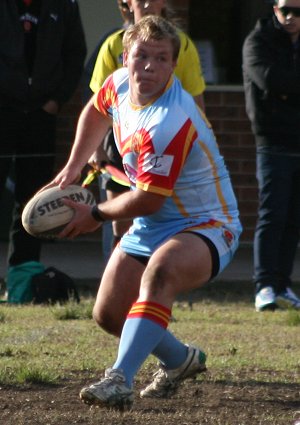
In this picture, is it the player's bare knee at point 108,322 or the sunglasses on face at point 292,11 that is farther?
the sunglasses on face at point 292,11

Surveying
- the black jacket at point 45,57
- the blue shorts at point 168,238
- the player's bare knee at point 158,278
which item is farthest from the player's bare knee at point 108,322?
the black jacket at point 45,57

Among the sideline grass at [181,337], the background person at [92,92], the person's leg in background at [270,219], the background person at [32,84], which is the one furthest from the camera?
the background person at [32,84]

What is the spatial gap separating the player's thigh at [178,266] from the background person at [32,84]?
3.84 m

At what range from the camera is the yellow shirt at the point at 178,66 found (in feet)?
29.1

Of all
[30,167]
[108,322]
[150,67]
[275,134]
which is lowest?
[30,167]

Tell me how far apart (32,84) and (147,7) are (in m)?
1.43

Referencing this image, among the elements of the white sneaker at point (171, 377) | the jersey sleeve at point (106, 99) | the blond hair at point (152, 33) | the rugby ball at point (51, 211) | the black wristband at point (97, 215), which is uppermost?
the blond hair at point (152, 33)

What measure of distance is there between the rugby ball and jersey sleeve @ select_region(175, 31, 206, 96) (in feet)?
7.98

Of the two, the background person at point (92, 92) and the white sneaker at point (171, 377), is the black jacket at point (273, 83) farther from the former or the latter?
the white sneaker at point (171, 377)

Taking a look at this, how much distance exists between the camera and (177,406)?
6488 millimetres

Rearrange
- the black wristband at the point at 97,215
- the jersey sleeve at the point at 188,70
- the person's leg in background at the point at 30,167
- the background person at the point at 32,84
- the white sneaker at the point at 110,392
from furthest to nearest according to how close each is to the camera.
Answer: the person's leg in background at the point at 30,167, the background person at the point at 32,84, the jersey sleeve at the point at 188,70, the black wristband at the point at 97,215, the white sneaker at the point at 110,392

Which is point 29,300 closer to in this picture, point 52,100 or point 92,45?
point 52,100

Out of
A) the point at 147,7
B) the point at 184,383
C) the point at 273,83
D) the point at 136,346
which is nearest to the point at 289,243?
the point at 273,83

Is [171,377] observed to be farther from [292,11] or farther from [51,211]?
[292,11]
